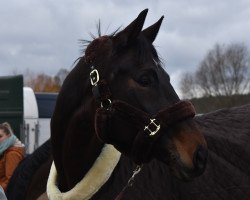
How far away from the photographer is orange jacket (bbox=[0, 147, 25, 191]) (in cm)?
601

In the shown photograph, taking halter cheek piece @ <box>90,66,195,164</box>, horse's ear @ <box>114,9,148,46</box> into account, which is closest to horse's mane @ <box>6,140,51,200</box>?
halter cheek piece @ <box>90,66,195,164</box>

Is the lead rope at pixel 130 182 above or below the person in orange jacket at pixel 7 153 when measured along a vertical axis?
above

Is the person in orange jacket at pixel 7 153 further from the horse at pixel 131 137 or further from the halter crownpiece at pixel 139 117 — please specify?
the halter crownpiece at pixel 139 117

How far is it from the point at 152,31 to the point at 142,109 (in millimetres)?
590

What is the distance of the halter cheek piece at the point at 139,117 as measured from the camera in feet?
10.0

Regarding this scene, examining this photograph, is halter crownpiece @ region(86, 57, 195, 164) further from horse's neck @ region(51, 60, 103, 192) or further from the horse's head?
horse's neck @ region(51, 60, 103, 192)

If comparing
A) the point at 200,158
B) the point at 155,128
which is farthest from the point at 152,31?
the point at 200,158

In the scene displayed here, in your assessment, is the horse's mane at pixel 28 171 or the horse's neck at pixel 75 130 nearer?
the horse's neck at pixel 75 130

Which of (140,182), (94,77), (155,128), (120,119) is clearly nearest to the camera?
(155,128)

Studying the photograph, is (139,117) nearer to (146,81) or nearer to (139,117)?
(139,117)

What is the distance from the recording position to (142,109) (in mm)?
3131

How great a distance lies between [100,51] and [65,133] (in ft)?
2.05

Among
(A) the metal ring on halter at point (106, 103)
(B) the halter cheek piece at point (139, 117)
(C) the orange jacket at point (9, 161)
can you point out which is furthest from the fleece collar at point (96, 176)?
(C) the orange jacket at point (9, 161)

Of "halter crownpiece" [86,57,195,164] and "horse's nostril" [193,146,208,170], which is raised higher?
"halter crownpiece" [86,57,195,164]
